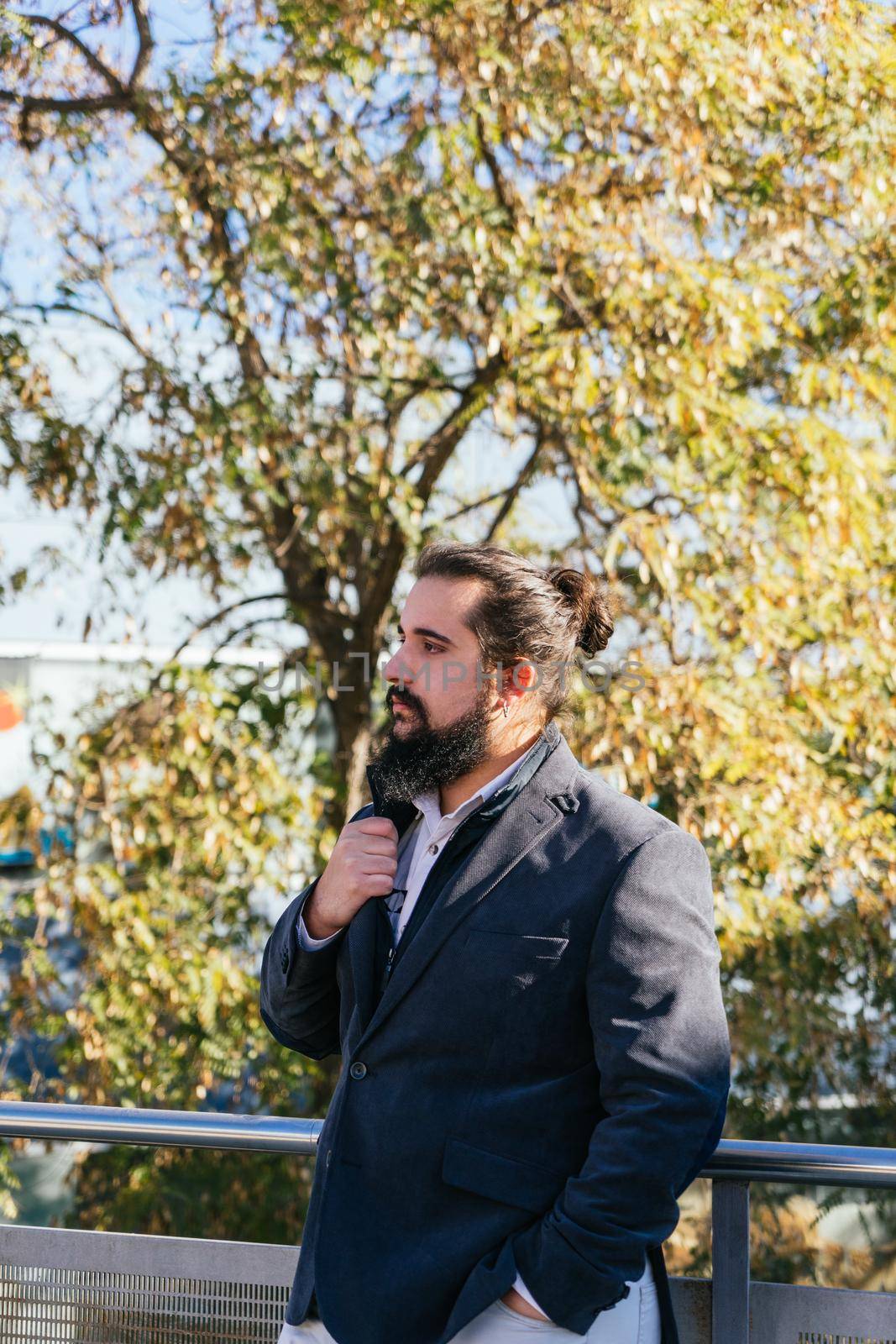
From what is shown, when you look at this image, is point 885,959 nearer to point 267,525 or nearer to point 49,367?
point 267,525

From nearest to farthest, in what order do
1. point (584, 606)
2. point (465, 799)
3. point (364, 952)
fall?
point (364, 952), point (465, 799), point (584, 606)

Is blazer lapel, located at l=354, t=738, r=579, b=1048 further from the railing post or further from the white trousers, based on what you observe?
the railing post

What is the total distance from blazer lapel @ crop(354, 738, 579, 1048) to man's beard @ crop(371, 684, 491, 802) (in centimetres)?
11

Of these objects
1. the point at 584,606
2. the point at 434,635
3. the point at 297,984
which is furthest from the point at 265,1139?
the point at 584,606

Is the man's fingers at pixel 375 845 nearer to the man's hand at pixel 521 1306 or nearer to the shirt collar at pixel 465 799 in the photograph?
the shirt collar at pixel 465 799

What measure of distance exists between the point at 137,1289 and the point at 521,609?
1371 mm

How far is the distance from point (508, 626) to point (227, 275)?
150 inches

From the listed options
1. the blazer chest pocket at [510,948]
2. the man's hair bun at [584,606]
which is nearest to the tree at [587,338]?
the man's hair bun at [584,606]

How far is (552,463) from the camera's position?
5.72 meters

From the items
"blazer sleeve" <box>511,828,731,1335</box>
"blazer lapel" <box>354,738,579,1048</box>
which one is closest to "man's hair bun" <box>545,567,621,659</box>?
"blazer lapel" <box>354,738,579,1048</box>

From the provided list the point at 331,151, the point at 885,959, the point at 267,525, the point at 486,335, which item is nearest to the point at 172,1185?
the point at 267,525

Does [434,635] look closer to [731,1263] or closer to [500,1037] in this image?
[500,1037]

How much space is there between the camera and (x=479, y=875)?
179 centimetres

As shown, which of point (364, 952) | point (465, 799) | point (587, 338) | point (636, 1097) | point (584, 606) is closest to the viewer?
point (636, 1097)
